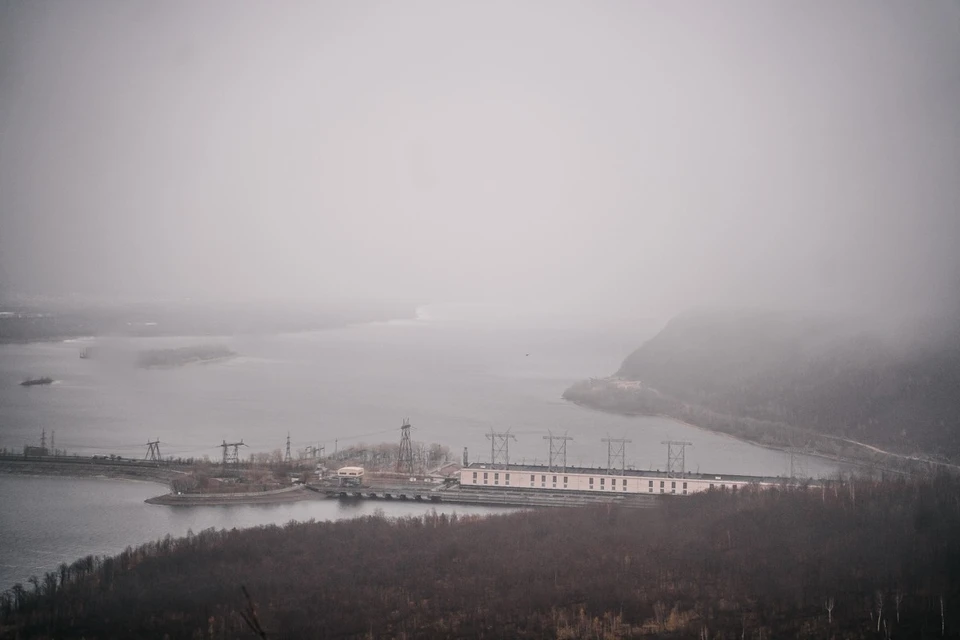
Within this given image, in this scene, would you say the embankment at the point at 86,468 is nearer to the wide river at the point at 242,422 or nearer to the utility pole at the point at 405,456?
the wide river at the point at 242,422

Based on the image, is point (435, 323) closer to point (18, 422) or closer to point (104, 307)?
point (104, 307)

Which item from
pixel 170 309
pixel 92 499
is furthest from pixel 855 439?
pixel 170 309

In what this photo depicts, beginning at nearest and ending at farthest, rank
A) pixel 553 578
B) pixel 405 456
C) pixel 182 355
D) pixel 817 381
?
1. pixel 553 578
2. pixel 405 456
3. pixel 817 381
4. pixel 182 355

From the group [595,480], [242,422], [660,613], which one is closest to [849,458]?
[595,480]

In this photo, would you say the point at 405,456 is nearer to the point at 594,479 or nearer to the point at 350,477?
the point at 350,477

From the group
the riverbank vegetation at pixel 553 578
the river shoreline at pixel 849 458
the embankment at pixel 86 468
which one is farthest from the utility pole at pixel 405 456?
the river shoreline at pixel 849 458

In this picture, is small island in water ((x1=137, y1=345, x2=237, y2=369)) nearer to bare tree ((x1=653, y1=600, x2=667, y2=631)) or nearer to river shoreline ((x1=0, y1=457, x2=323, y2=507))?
river shoreline ((x1=0, y1=457, x2=323, y2=507))

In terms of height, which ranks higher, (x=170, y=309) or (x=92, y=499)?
(x=170, y=309)
